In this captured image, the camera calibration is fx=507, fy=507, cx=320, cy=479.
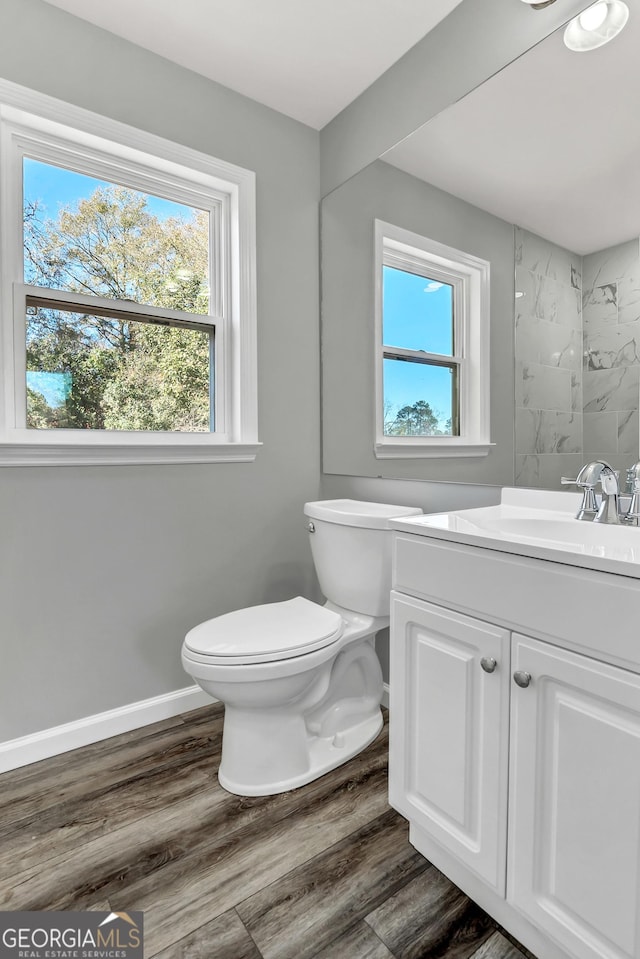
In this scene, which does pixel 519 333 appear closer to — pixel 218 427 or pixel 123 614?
pixel 218 427

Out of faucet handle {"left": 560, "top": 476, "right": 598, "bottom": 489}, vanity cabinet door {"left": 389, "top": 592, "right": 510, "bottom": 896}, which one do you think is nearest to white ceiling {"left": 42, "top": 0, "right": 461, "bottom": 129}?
faucet handle {"left": 560, "top": 476, "right": 598, "bottom": 489}

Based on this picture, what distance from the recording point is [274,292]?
6.85 ft

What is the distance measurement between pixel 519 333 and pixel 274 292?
103 centimetres

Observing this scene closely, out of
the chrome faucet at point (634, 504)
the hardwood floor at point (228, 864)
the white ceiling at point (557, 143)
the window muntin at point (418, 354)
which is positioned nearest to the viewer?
the hardwood floor at point (228, 864)

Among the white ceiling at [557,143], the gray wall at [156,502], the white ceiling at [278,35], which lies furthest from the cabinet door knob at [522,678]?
the white ceiling at [278,35]

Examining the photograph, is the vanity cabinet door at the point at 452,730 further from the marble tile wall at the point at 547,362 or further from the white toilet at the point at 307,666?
the marble tile wall at the point at 547,362

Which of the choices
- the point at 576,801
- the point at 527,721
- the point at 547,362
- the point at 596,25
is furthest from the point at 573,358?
the point at 576,801

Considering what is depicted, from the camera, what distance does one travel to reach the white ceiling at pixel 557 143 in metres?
1.26

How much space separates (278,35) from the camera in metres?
1.71

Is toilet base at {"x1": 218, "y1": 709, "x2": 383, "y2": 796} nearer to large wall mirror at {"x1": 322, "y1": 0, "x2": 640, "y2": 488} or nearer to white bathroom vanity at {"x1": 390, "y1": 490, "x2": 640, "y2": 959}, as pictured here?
white bathroom vanity at {"x1": 390, "y1": 490, "x2": 640, "y2": 959}

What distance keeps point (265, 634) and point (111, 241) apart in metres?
1.46

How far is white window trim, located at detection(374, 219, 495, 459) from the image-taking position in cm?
161

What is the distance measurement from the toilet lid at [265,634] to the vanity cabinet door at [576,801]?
2.11 ft

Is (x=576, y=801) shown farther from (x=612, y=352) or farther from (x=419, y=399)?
(x=419, y=399)
